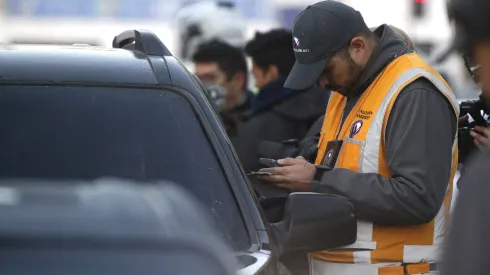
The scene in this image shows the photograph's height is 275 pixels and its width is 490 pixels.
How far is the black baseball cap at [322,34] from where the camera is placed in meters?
4.09

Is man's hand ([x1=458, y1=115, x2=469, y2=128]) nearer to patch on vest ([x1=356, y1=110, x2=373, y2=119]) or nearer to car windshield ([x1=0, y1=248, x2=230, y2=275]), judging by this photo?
patch on vest ([x1=356, y1=110, x2=373, y2=119])

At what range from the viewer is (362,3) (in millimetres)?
26703

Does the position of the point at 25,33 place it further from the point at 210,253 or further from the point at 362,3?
the point at 210,253

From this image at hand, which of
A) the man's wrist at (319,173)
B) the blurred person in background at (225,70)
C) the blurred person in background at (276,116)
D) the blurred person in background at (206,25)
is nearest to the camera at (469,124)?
the man's wrist at (319,173)

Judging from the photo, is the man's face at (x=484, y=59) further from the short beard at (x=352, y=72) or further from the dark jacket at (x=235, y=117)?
the dark jacket at (x=235, y=117)

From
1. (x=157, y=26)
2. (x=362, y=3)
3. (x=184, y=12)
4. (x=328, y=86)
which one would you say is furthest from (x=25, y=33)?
(x=328, y=86)

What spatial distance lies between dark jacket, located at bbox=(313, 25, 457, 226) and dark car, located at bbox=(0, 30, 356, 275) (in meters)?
0.51

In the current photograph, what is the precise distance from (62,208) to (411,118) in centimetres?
227

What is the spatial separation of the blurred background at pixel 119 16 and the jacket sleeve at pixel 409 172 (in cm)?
1842

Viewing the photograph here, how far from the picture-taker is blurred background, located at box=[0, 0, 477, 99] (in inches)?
906

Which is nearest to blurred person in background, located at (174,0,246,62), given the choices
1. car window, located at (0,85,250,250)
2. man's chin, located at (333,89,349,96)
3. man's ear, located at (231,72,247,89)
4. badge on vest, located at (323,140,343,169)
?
man's ear, located at (231,72,247,89)

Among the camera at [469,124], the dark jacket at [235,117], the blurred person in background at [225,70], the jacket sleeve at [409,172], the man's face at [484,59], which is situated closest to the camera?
the man's face at [484,59]

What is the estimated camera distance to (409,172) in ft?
12.4

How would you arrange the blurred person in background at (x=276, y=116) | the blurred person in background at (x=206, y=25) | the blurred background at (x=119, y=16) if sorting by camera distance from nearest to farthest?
the blurred person in background at (x=276, y=116)
the blurred person in background at (x=206, y=25)
the blurred background at (x=119, y=16)
